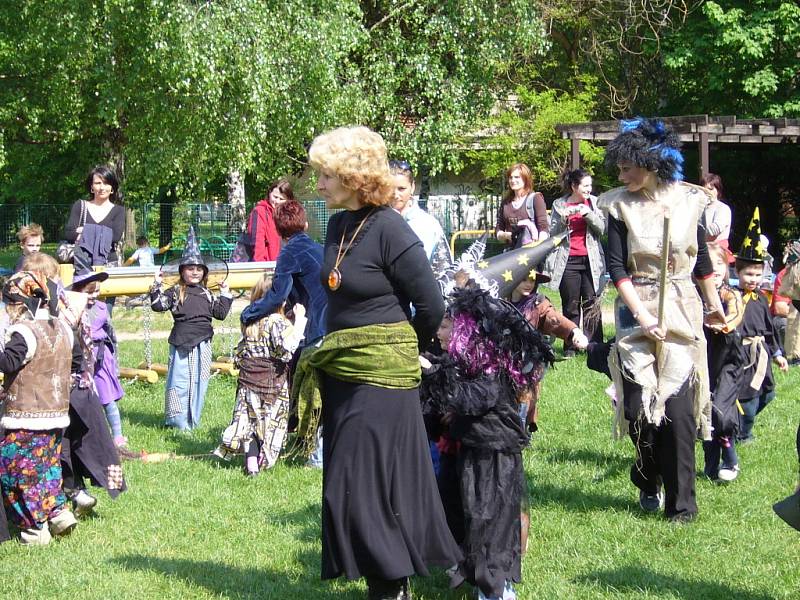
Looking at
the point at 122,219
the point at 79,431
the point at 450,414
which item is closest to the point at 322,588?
the point at 450,414

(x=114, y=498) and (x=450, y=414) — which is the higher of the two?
(x=450, y=414)

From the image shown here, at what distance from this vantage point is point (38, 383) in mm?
5852

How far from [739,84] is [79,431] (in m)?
23.1

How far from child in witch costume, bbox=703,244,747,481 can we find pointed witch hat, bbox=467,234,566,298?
7.33 ft

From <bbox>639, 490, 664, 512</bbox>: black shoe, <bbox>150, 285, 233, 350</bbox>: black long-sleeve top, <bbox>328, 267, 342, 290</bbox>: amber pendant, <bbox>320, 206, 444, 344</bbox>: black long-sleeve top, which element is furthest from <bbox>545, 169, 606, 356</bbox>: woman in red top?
<bbox>328, 267, 342, 290</bbox>: amber pendant

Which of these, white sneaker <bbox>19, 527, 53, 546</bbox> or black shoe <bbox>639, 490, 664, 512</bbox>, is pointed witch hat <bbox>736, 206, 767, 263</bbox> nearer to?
black shoe <bbox>639, 490, 664, 512</bbox>

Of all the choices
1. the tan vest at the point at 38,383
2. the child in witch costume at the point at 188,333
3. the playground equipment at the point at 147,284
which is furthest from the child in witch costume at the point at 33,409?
the playground equipment at the point at 147,284

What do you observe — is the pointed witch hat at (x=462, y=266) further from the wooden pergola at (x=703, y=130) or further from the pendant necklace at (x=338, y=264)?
the wooden pergola at (x=703, y=130)

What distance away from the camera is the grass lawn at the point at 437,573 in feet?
16.9

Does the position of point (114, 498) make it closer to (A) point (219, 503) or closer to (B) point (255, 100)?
(A) point (219, 503)

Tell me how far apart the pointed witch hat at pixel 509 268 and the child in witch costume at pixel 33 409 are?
2.50 meters

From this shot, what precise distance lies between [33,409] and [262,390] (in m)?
2.10

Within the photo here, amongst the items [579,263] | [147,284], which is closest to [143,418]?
[147,284]

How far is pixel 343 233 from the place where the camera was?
4566 mm
